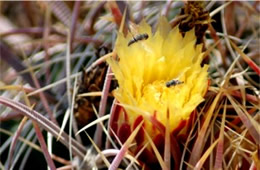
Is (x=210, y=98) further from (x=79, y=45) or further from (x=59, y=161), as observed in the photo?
(x=79, y=45)

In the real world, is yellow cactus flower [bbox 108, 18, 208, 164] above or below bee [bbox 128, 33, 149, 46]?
below

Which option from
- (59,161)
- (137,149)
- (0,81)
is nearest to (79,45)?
(0,81)

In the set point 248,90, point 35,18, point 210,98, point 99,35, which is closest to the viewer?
point 210,98

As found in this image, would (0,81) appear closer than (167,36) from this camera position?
No

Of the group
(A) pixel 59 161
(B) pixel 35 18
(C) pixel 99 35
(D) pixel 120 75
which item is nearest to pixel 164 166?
(D) pixel 120 75

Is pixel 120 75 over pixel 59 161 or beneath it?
over

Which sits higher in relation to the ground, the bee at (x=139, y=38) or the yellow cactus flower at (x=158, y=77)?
the bee at (x=139, y=38)

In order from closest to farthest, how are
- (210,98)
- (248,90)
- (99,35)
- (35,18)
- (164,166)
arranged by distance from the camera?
(164,166), (210,98), (248,90), (99,35), (35,18)
